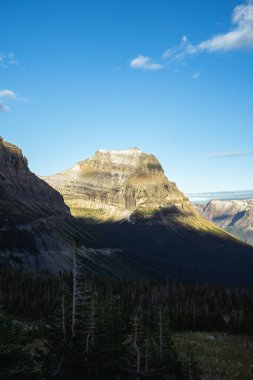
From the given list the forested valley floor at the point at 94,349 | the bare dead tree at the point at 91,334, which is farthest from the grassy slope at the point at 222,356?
the bare dead tree at the point at 91,334

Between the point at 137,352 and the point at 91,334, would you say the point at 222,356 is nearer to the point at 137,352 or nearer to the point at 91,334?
the point at 137,352

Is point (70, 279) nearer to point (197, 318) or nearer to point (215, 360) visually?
point (197, 318)

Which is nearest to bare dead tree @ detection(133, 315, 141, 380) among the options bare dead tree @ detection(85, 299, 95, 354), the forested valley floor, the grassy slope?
the forested valley floor

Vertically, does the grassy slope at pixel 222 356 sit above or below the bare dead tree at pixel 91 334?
below

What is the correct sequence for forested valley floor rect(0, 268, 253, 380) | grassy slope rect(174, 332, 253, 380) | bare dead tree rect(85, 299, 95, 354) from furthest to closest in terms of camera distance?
grassy slope rect(174, 332, 253, 380)
bare dead tree rect(85, 299, 95, 354)
forested valley floor rect(0, 268, 253, 380)

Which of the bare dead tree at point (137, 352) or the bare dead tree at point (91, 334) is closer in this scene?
the bare dead tree at point (91, 334)

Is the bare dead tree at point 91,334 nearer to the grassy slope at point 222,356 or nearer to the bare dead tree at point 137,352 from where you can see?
the bare dead tree at point 137,352

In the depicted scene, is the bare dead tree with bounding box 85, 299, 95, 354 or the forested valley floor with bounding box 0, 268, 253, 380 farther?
the bare dead tree with bounding box 85, 299, 95, 354

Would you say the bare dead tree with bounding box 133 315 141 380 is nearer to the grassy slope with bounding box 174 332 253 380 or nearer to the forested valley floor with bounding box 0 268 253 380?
the forested valley floor with bounding box 0 268 253 380

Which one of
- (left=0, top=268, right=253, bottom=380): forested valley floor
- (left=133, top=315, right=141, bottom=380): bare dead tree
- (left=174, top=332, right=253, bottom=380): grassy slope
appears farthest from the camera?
(left=174, top=332, right=253, bottom=380): grassy slope

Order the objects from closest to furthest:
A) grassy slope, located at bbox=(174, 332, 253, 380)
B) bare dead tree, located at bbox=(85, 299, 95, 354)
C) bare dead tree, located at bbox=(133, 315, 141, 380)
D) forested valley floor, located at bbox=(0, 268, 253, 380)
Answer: forested valley floor, located at bbox=(0, 268, 253, 380), bare dead tree, located at bbox=(85, 299, 95, 354), bare dead tree, located at bbox=(133, 315, 141, 380), grassy slope, located at bbox=(174, 332, 253, 380)

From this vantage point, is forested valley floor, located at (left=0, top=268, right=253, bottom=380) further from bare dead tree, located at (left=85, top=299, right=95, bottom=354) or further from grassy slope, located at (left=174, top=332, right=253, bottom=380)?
grassy slope, located at (left=174, top=332, right=253, bottom=380)

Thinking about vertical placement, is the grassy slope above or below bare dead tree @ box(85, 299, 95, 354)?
below

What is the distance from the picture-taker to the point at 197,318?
11975cm
